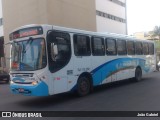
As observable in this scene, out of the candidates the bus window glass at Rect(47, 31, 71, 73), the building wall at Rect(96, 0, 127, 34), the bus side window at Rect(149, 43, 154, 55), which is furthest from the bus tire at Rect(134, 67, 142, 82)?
the building wall at Rect(96, 0, 127, 34)

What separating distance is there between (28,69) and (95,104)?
2.90 meters

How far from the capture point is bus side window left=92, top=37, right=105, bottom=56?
13.5 meters

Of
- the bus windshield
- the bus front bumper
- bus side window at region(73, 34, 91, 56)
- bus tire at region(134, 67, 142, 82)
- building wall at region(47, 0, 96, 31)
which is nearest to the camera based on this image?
the bus front bumper

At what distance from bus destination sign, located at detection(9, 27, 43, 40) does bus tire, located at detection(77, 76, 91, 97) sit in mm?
3055

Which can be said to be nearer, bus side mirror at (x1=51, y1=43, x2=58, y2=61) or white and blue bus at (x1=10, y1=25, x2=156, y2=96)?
white and blue bus at (x1=10, y1=25, x2=156, y2=96)

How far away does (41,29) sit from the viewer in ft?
34.7

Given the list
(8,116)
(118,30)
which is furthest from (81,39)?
(118,30)

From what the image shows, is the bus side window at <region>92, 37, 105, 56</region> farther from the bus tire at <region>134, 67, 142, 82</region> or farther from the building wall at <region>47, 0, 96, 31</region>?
the building wall at <region>47, 0, 96, 31</region>

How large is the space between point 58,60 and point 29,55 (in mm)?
1191

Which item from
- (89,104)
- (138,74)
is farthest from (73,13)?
(89,104)

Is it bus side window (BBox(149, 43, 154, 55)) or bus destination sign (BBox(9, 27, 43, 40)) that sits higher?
bus destination sign (BBox(9, 27, 43, 40))

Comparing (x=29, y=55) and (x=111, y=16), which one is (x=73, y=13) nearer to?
(x=111, y=16)

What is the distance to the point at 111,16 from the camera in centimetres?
4591

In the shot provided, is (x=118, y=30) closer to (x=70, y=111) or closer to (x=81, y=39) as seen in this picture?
(x=81, y=39)
